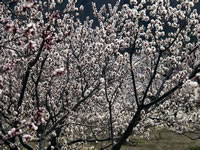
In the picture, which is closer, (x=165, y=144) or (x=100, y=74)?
(x=100, y=74)

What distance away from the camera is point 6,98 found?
567 inches

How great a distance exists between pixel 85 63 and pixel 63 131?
4.01 metres

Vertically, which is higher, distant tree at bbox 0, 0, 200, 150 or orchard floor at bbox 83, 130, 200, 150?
distant tree at bbox 0, 0, 200, 150

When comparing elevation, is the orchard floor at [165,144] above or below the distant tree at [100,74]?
below

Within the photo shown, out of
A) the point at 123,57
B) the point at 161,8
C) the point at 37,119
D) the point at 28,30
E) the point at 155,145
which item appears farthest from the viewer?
the point at 155,145

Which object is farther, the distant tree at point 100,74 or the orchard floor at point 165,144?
the orchard floor at point 165,144

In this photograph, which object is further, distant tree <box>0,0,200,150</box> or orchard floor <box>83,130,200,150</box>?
orchard floor <box>83,130,200,150</box>

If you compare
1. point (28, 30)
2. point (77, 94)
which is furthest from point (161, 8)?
point (77, 94)

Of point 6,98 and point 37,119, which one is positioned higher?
point 6,98

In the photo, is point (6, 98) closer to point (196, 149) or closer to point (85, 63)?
point (85, 63)

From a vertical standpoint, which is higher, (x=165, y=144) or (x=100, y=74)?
(x=100, y=74)

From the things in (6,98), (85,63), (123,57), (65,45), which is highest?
(65,45)

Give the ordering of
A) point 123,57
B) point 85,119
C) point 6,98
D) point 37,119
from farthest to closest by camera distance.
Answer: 1. point 85,119
2. point 6,98
3. point 123,57
4. point 37,119

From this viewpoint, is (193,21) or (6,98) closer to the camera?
(193,21)
